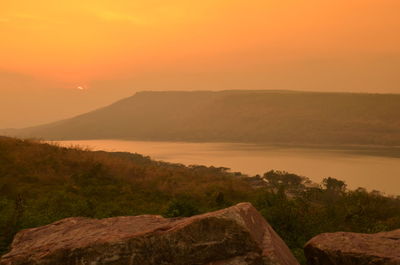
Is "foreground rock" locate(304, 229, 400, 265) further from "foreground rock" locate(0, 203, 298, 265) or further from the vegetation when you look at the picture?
the vegetation

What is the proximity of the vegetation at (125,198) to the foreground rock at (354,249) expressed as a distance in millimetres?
1631

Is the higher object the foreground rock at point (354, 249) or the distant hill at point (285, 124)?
the distant hill at point (285, 124)

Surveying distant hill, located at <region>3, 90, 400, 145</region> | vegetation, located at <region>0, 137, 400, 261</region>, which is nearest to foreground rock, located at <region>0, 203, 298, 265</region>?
vegetation, located at <region>0, 137, 400, 261</region>

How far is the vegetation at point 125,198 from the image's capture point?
10797 millimetres

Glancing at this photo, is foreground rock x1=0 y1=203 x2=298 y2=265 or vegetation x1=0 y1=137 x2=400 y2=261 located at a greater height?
foreground rock x1=0 y1=203 x2=298 y2=265

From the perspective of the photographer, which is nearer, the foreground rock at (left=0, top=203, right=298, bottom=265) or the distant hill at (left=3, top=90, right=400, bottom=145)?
the foreground rock at (left=0, top=203, right=298, bottom=265)

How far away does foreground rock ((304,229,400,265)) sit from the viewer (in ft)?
19.8

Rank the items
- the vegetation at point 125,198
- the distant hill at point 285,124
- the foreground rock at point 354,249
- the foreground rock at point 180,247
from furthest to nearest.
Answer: the distant hill at point 285,124, the vegetation at point 125,198, the foreground rock at point 354,249, the foreground rock at point 180,247

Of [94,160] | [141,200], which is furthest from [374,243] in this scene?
[94,160]

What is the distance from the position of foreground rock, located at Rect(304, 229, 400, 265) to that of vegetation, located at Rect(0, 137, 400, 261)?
5.35 feet

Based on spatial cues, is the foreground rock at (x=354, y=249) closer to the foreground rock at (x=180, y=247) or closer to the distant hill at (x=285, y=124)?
the foreground rock at (x=180, y=247)

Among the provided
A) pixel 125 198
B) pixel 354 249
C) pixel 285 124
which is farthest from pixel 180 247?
pixel 285 124

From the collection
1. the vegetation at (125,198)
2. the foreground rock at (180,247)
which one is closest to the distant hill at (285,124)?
the vegetation at (125,198)

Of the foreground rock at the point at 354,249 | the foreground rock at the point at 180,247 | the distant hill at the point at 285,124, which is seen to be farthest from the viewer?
the distant hill at the point at 285,124
